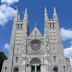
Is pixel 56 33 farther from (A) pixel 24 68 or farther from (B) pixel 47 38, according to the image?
(A) pixel 24 68

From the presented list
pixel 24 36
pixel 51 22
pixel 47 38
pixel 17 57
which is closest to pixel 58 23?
pixel 51 22

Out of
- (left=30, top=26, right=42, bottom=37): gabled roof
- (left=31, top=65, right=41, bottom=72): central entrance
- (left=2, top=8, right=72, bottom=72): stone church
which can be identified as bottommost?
(left=31, top=65, right=41, bottom=72): central entrance

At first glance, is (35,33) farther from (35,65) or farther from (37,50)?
(35,65)

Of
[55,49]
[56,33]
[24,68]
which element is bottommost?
[24,68]

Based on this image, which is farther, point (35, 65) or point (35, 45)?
point (35, 45)

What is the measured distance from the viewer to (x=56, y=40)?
4491 centimetres

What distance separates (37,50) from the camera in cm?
4419

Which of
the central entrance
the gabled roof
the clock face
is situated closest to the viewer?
the central entrance

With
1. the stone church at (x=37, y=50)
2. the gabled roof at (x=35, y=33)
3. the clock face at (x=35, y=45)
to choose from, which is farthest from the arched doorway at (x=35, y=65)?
the gabled roof at (x=35, y=33)

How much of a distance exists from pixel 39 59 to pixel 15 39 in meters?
6.24

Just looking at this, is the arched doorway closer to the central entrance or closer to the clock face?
the central entrance

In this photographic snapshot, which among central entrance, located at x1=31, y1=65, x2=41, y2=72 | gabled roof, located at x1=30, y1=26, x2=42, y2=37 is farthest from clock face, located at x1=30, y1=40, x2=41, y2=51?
central entrance, located at x1=31, y1=65, x2=41, y2=72

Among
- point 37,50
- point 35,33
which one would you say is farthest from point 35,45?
point 35,33

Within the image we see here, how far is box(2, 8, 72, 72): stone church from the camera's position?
42.8 metres
